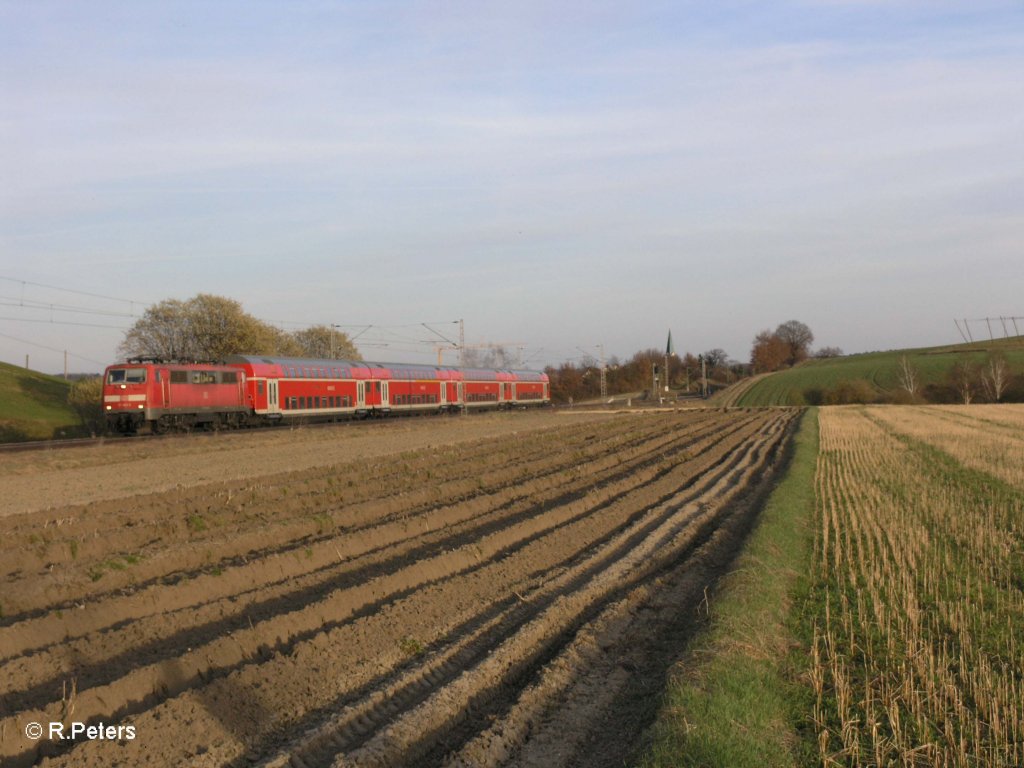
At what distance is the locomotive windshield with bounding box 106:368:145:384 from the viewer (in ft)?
111

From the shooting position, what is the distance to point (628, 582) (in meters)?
11.3

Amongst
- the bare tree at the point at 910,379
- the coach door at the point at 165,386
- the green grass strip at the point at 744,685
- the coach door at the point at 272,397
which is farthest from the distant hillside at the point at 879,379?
Answer: the green grass strip at the point at 744,685

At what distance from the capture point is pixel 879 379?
106812mm

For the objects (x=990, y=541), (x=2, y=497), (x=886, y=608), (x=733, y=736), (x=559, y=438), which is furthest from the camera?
(x=559, y=438)

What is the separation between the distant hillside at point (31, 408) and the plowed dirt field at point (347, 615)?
1106 inches

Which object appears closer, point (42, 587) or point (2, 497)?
point (42, 587)

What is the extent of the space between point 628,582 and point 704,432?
1238 inches

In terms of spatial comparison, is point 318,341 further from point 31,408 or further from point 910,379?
point 910,379

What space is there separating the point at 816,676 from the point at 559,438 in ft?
95.7

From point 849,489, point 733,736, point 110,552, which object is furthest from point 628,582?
point 849,489

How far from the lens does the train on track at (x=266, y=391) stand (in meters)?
34.1

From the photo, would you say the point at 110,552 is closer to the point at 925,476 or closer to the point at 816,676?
the point at 816,676

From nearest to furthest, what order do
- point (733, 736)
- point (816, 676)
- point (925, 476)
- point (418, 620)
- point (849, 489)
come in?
point (733, 736) → point (816, 676) → point (418, 620) → point (849, 489) → point (925, 476)

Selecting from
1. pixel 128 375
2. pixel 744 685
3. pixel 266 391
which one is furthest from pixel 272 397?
pixel 744 685
